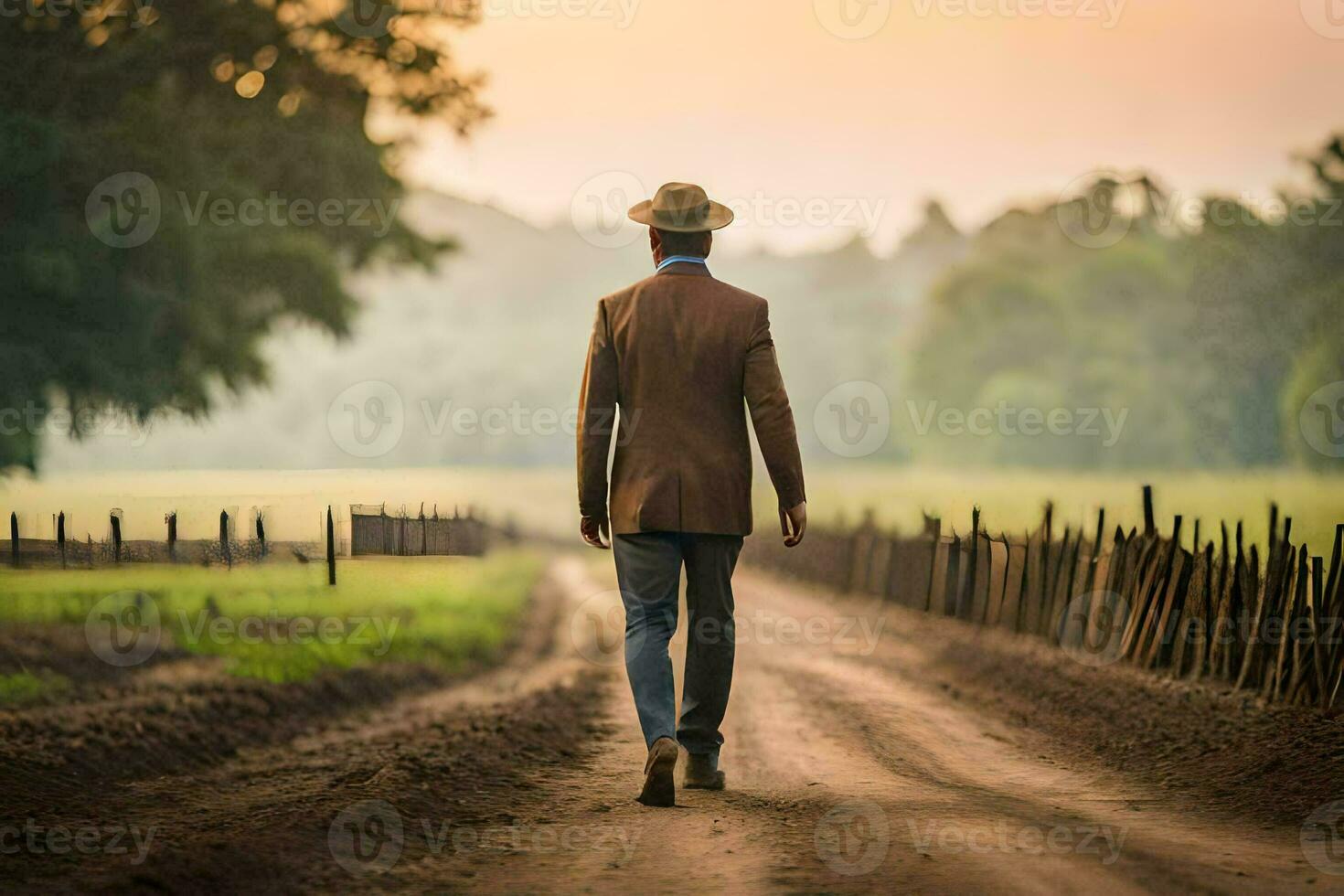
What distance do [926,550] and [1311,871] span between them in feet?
38.9

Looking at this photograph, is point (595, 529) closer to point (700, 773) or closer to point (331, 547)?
point (700, 773)

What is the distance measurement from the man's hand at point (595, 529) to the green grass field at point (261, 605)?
7.01 feet

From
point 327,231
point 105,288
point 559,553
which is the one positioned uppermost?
point 327,231

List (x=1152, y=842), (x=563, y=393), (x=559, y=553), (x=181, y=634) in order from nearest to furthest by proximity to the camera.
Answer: (x=1152, y=842), (x=181, y=634), (x=559, y=553), (x=563, y=393)

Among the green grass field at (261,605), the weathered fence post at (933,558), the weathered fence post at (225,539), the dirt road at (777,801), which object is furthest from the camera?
the weathered fence post at (933,558)

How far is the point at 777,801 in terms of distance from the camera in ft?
18.4

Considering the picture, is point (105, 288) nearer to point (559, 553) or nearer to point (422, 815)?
point (422, 815)

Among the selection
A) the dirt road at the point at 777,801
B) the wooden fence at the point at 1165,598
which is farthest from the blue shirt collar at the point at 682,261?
the wooden fence at the point at 1165,598

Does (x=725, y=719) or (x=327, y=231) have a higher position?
(x=327, y=231)

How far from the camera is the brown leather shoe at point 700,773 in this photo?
5914 millimetres

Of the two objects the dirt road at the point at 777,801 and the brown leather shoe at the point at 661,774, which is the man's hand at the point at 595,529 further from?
the dirt road at the point at 777,801

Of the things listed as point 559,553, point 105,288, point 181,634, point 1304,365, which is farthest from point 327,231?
point 1304,365

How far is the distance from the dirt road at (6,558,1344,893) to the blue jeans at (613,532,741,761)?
364 mm

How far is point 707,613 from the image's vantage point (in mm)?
5805
